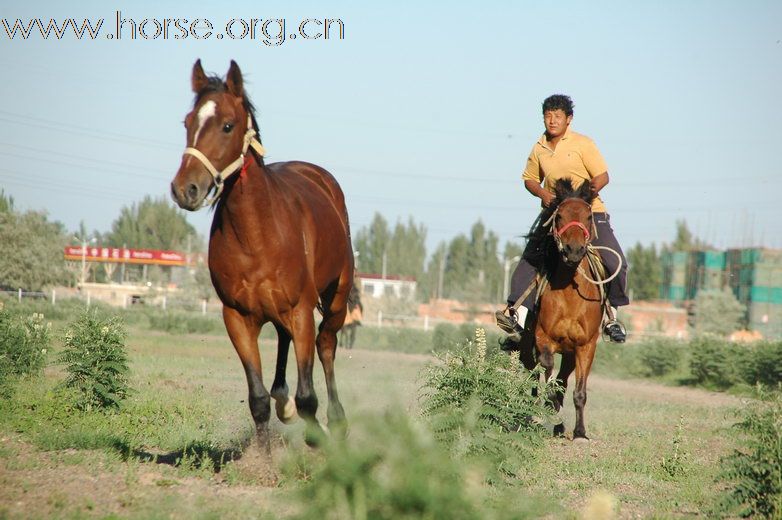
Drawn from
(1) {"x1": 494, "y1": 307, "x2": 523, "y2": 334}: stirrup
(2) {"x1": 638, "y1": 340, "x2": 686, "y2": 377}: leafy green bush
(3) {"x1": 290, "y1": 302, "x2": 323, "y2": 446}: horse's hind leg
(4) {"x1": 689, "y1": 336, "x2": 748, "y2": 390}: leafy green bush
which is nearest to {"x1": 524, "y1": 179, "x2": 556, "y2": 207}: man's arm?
(1) {"x1": 494, "y1": 307, "x2": 523, "y2": 334}: stirrup

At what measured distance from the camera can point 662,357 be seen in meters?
28.3

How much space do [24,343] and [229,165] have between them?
768 cm

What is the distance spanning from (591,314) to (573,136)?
6.54ft

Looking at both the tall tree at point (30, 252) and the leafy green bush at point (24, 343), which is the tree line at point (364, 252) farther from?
the leafy green bush at point (24, 343)

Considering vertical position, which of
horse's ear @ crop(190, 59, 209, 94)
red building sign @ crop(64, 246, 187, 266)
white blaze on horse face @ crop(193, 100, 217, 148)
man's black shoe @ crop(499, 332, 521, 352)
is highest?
horse's ear @ crop(190, 59, 209, 94)

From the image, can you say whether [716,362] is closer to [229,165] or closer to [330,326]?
[330,326]

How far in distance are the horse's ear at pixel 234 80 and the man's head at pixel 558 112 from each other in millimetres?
4357

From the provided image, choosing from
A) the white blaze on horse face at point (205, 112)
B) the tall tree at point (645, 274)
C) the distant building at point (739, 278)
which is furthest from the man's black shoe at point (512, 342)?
the tall tree at point (645, 274)

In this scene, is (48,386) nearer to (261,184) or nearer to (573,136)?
(261,184)

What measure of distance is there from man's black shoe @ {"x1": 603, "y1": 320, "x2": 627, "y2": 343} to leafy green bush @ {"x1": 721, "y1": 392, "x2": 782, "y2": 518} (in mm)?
4701

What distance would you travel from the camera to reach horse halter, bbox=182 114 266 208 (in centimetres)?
741

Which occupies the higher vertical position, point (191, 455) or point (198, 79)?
point (198, 79)

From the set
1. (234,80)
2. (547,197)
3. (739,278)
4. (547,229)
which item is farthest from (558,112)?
(739,278)

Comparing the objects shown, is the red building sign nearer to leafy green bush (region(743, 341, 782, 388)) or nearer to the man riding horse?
leafy green bush (region(743, 341, 782, 388))
